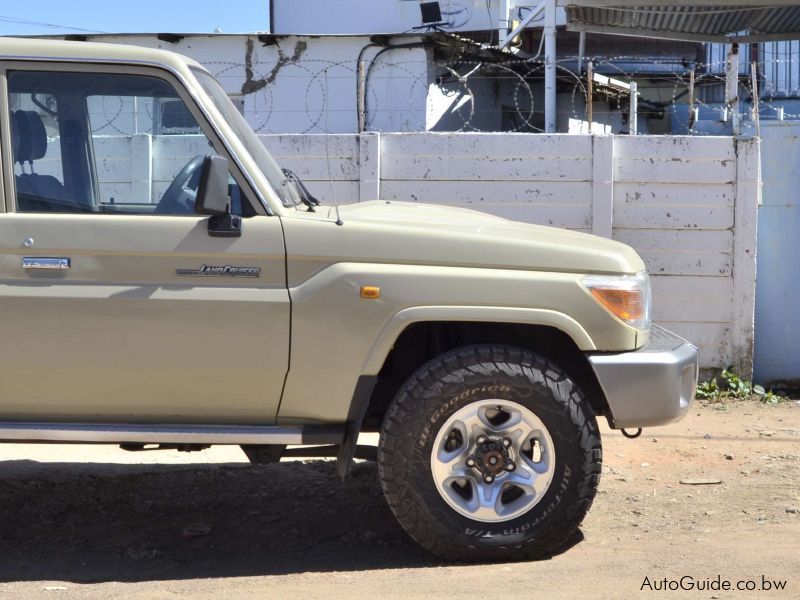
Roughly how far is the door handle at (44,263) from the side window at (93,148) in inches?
8.9

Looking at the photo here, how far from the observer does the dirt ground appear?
14.7ft

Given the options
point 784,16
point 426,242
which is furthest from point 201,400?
point 784,16

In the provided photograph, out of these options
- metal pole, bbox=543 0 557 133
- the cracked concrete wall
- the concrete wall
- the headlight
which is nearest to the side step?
the headlight

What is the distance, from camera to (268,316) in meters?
4.44

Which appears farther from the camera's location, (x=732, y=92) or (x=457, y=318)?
(x=732, y=92)

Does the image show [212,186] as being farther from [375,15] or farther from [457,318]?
[375,15]

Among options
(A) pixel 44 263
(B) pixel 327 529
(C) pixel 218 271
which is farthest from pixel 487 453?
(A) pixel 44 263

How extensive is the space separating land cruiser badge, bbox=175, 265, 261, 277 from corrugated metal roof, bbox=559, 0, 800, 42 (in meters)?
6.63

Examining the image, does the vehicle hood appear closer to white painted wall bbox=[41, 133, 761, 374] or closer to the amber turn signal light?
the amber turn signal light

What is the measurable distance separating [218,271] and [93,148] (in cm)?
82

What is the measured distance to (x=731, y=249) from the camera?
8.45 metres

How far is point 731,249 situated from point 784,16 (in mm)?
3557

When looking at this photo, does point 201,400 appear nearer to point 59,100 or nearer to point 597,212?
point 59,100

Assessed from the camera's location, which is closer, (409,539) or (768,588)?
(768,588)
